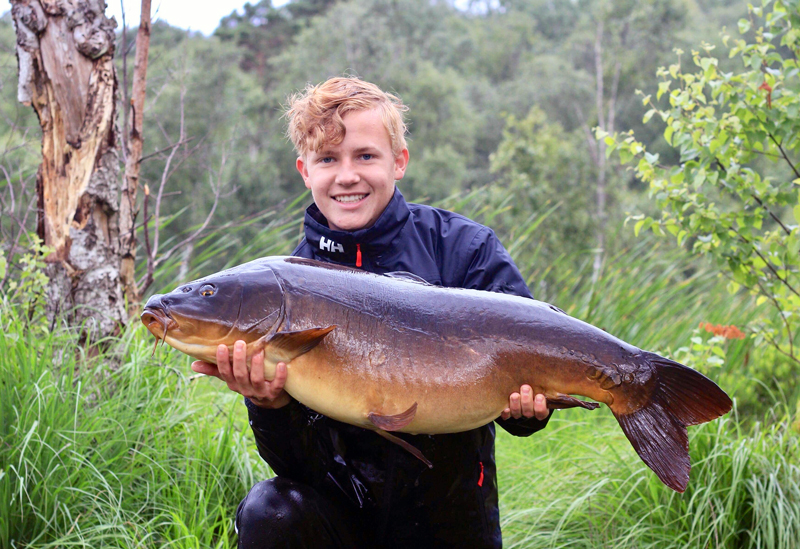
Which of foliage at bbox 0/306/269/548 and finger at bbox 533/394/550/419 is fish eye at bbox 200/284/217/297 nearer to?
finger at bbox 533/394/550/419

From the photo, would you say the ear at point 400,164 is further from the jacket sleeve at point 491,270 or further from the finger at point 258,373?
the finger at point 258,373

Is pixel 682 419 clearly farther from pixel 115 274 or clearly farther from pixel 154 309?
pixel 115 274

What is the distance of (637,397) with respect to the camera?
6.79 ft

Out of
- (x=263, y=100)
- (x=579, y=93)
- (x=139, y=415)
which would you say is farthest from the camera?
(x=579, y=93)

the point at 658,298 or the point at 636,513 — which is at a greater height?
the point at 658,298

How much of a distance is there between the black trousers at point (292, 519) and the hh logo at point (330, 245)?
2.50 ft

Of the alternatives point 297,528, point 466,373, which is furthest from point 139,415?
point 466,373

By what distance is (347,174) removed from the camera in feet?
8.00

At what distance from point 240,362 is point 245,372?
0.04 m

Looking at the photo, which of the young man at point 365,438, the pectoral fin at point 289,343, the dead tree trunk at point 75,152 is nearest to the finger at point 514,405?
the young man at point 365,438

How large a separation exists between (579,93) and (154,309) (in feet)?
120

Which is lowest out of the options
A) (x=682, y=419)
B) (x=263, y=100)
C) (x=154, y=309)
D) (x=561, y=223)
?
(x=561, y=223)

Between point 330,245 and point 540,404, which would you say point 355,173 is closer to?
point 330,245

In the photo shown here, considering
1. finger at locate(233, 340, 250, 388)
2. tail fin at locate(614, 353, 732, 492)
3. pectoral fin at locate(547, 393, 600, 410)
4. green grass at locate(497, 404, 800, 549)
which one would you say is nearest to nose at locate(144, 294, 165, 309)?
finger at locate(233, 340, 250, 388)
